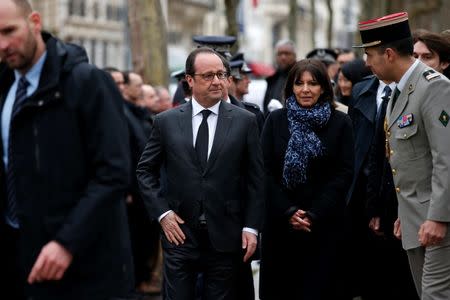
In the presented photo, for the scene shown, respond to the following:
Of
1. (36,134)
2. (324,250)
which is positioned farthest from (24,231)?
(324,250)

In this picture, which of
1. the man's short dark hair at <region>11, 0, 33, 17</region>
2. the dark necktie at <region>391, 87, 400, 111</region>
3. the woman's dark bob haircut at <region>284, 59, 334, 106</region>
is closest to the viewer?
the man's short dark hair at <region>11, 0, 33, 17</region>

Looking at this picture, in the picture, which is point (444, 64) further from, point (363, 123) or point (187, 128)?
point (187, 128)

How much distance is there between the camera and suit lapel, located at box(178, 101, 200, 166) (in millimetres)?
5978

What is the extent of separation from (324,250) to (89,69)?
2.96 meters

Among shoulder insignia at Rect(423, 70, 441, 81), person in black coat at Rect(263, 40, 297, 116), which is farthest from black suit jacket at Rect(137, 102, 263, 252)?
person in black coat at Rect(263, 40, 297, 116)

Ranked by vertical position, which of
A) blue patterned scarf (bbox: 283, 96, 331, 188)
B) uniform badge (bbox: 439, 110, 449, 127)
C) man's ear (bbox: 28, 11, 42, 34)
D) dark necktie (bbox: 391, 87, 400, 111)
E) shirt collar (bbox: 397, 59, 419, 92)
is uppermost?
man's ear (bbox: 28, 11, 42, 34)

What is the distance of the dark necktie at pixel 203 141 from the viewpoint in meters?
5.98

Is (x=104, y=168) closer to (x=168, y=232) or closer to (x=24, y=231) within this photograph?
(x=24, y=231)

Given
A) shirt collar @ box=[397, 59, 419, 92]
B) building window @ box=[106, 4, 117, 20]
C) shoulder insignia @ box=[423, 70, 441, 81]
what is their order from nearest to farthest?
shoulder insignia @ box=[423, 70, 441, 81]
shirt collar @ box=[397, 59, 419, 92]
building window @ box=[106, 4, 117, 20]

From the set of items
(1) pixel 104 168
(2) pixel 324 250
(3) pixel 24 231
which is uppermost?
(1) pixel 104 168

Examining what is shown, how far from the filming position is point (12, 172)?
433 cm

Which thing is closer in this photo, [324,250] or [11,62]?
[11,62]

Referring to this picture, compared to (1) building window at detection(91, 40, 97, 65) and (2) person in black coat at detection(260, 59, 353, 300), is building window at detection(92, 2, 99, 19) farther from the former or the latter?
(2) person in black coat at detection(260, 59, 353, 300)

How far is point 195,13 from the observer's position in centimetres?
5344
